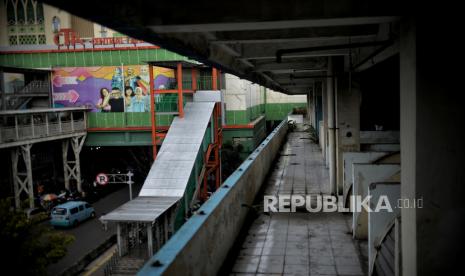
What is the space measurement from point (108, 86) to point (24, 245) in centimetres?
2031

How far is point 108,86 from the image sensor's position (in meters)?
29.9

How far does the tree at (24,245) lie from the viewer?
10359 millimetres

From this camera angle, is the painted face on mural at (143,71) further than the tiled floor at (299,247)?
Yes

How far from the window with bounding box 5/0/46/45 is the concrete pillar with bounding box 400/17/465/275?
185 feet

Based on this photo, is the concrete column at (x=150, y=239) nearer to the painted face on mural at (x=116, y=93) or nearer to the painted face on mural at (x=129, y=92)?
the painted face on mural at (x=129, y=92)

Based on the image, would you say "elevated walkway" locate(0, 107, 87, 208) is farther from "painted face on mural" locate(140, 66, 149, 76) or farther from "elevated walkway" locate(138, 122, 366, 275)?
"elevated walkway" locate(138, 122, 366, 275)

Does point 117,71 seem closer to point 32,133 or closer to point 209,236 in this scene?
point 32,133

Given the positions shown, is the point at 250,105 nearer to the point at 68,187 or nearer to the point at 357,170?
the point at 68,187

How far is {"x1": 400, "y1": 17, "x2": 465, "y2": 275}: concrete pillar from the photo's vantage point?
368 centimetres

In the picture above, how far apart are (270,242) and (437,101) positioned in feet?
14.0

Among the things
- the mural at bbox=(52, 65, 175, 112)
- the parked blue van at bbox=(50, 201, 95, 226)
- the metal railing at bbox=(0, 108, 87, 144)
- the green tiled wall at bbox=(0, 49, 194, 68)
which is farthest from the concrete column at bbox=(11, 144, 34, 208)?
the green tiled wall at bbox=(0, 49, 194, 68)

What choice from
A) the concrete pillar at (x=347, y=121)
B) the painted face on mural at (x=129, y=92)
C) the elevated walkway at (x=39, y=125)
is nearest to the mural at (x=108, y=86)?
the painted face on mural at (x=129, y=92)

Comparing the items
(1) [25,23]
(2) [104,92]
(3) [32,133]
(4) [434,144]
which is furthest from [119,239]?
(1) [25,23]

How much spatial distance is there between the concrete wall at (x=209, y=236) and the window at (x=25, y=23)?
52599 millimetres
